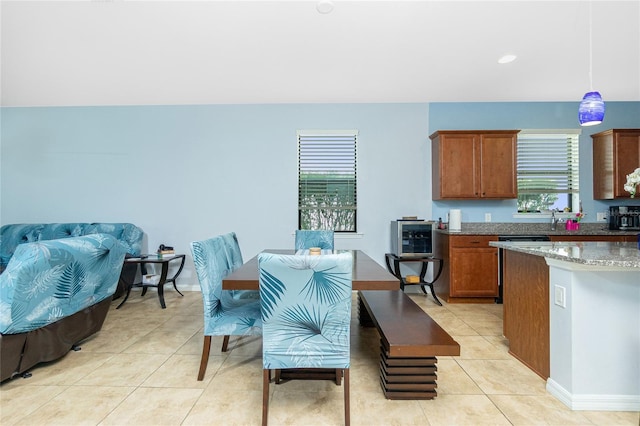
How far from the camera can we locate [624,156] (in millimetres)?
3867

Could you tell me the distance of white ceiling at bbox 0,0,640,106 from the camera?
237 cm

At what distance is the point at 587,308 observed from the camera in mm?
1633

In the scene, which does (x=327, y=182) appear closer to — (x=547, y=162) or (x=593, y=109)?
(x=593, y=109)

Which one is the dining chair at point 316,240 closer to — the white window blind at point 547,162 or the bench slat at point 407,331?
the bench slat at point 407,331

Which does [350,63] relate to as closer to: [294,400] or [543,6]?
[543,6]

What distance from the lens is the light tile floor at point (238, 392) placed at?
158 cm

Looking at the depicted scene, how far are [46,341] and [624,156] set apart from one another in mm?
6543

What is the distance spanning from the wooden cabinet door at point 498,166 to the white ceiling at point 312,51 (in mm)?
670

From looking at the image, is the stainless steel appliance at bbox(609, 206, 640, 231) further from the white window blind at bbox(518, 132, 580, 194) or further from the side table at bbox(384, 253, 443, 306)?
the side table at bbox(384, 253, 443, 306)

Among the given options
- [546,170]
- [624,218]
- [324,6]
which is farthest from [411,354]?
[624,218]

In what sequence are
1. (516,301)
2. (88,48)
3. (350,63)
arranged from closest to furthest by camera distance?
(516,301) → (88,48) → (350,63)

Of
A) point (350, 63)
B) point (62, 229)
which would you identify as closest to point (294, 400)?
point (350, 63)

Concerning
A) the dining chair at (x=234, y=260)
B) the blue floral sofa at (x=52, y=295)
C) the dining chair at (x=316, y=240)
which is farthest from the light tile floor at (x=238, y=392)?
the dining chair at (x=316, y=240)

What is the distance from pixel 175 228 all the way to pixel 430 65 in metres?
4.06
